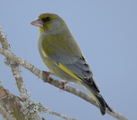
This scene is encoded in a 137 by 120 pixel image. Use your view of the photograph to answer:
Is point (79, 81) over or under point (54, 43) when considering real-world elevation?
under

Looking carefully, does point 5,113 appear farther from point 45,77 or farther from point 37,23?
point 37,23

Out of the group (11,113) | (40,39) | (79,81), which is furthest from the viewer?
(40,39)

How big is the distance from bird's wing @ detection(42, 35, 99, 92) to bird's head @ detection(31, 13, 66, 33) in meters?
0.06

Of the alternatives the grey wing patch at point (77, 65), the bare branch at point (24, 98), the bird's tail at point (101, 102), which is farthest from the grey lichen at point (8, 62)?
the bird's tail at point (101, 102)

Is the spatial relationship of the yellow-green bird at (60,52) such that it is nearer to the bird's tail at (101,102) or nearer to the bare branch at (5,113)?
the bird's tail at (101,102)

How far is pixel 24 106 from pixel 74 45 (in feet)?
1.47

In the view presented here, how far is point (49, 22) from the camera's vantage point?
111 centimetres

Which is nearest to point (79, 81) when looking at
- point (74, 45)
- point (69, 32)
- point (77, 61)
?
point (77, 61)

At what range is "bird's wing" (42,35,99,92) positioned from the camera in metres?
1.02

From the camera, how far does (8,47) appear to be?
1020mm

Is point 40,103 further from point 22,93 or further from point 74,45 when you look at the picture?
point 74,45

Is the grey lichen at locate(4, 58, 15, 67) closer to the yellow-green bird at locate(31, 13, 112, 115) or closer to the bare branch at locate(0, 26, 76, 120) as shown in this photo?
the bare branch at locate(0, 26, 76, 120)

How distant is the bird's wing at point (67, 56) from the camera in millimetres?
1020

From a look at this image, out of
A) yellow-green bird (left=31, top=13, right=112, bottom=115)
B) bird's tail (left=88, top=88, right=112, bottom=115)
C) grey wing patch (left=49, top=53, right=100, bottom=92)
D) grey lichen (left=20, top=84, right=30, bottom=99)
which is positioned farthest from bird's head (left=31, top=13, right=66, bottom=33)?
bird's tail (left=88, top=88, right=112, bottom=115)
